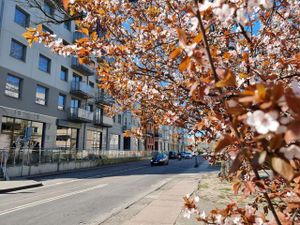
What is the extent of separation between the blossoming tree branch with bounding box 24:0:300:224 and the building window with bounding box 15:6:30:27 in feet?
73.0

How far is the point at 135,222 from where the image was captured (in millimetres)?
7672

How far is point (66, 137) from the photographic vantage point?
109 ft

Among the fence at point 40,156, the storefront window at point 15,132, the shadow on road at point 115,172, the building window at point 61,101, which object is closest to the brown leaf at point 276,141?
the shadow on road at point 115,172

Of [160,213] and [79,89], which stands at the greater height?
[79,89]

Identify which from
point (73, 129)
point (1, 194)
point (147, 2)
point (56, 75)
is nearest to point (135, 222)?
point (147, 2)

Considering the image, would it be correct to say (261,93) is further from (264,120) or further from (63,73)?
(63,73)

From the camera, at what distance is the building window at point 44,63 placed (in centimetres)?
2893

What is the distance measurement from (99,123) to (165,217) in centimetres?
3286

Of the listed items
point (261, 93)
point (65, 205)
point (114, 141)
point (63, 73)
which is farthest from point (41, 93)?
point (261, 93)

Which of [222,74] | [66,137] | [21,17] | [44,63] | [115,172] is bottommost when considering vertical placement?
[115,172]

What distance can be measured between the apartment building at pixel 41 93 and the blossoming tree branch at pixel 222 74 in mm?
11933

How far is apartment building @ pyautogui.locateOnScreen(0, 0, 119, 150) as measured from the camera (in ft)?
78.4

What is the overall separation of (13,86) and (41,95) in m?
4.10

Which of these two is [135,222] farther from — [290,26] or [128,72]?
[290,26]
